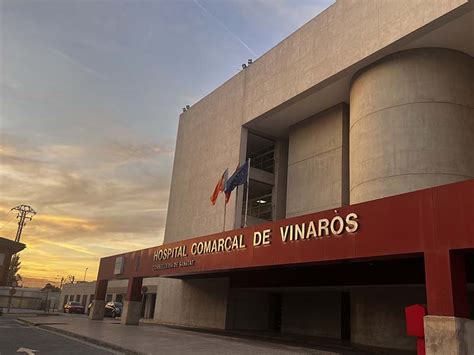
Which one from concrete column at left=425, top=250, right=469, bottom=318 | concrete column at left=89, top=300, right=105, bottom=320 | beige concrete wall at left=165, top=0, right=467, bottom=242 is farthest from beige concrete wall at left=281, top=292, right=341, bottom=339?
concrete column at left=89, top=300, right=105, bottom=320

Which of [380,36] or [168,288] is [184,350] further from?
[168,288]

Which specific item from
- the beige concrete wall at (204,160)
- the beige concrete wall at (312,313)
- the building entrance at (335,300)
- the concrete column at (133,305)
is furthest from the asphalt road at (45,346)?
the beige concrete wall at (204,160)

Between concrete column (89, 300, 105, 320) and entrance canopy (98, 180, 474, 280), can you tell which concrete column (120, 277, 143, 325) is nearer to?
concrete column (89, 300, 105, 320)

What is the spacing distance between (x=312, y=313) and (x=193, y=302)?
10274 millimetres

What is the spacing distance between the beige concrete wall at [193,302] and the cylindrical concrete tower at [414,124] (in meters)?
13.4

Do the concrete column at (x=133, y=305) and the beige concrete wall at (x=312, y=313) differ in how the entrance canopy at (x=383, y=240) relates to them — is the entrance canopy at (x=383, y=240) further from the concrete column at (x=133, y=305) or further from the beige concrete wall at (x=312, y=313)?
the concrete column at (x=133, y=305)

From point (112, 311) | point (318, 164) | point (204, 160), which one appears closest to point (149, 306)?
point (112, 311)

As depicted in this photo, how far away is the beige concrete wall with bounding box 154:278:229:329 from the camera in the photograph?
31.7 m

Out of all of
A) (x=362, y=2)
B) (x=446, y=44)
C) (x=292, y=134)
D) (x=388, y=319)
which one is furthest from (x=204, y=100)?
(x=388, y=319)

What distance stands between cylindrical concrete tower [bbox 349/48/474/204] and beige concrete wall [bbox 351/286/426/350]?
4899mm

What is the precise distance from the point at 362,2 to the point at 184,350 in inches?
822

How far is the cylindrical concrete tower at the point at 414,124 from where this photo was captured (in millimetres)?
21719

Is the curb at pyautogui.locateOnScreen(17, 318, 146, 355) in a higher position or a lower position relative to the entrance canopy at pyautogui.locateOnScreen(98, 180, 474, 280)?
lower

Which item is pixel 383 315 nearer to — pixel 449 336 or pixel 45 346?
pixel 449 336
